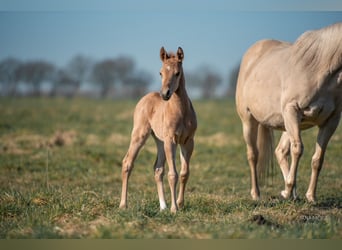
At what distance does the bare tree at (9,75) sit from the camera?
5553 centimetres

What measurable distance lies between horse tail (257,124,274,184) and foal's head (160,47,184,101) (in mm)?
2762

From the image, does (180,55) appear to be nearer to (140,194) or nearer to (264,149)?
(264,149)

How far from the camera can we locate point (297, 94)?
7414 millimetres

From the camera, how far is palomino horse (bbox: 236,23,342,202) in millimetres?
7344

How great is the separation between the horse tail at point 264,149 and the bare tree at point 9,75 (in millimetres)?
49283

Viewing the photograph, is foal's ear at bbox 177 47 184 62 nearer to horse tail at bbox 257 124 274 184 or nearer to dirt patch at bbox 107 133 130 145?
horse tail at bbox 257 124 274 184

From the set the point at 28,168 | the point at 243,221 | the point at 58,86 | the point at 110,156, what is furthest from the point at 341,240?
the point at 58,86

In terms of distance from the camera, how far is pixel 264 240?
16.8ft

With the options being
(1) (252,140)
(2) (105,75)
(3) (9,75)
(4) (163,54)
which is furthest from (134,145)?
(2) (105,75)

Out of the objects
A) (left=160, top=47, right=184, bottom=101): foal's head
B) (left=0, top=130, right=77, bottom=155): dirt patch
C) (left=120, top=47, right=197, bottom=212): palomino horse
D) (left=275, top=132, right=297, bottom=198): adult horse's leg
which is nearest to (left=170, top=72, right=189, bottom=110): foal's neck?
(left=120, top=47, right=197, bottom=212): palomino horse

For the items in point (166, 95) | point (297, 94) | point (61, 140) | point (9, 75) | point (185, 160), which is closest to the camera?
point (166, 95)

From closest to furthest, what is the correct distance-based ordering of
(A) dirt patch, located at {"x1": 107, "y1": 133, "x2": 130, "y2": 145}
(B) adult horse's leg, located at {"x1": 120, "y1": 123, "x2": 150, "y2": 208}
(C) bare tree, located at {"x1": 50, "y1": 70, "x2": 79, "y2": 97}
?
(B) adult horse's leg, located at {"x1": 120, "y1": 123, "x2": 150, "y2": 208} → (A) dirt patch, located at {"x1": 107, "y1": 133, "x2": 130, "y2": 145} → (C) bare tree, located at {"x1": 50, "y1": 70, "x2": 79, "y2": 97}

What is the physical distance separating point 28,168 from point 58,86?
63622 millimetres

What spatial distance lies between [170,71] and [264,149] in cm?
310
